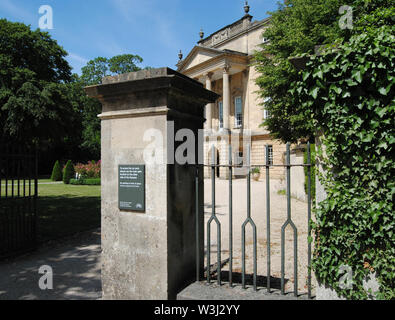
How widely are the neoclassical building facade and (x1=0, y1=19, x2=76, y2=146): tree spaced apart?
17.7m

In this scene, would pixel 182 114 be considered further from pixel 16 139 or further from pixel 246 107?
pixel 246 107

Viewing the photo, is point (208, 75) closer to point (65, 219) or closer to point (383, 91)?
point (65, 219)

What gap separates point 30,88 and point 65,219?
4940 mm

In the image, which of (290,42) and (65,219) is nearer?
(65,219)

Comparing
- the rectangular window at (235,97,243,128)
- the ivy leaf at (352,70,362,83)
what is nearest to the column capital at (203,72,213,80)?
the rectangular window at (235,97,243,128)

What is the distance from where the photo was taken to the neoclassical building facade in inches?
1138

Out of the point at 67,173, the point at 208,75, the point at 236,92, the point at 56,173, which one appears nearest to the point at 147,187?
the point at 67,173

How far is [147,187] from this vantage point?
291 centimetres

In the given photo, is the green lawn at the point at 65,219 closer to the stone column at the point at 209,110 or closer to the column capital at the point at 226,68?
the stone column at the point at 209,110

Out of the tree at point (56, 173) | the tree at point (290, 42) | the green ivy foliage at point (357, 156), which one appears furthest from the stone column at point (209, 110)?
the green ivy foliage at point (357, 156)

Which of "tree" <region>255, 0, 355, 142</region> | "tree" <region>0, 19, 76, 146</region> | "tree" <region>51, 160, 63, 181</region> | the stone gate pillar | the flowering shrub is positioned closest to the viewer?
the stone gate pillar

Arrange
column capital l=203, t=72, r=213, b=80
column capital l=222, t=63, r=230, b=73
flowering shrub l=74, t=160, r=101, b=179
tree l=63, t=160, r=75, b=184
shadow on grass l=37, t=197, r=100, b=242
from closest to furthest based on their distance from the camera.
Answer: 1. shadow on grass l=37, t=197, r=100, b=242
2. tree l=63, t=160, r=75, b=184
3. flowering shrub l=74, t=160, r=101, b=179
4. column capital l=222, t=63, r=230, b=73
5. column capital l=203, t=72, r=213, b=80

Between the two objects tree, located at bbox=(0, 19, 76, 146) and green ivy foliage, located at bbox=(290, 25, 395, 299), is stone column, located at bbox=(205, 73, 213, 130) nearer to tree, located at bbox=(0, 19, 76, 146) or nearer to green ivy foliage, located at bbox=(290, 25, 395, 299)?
tree, located at bbox=(0, 19, 76, 146)
